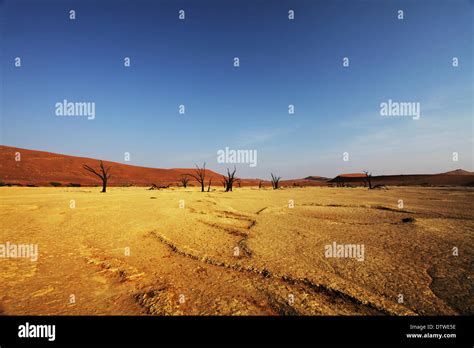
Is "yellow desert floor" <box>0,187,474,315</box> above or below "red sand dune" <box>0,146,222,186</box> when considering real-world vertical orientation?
below

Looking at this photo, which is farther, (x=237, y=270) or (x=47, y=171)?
(x=47, y=171)

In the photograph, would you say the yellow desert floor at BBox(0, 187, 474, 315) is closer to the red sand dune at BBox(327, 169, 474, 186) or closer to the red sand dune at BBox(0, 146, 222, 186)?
the red sand dune at BBox(0, 146, 222, 186)

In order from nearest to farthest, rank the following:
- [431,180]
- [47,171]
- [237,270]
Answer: [237,270], [47,171], [431,180]

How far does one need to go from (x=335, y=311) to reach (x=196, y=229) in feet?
16.4

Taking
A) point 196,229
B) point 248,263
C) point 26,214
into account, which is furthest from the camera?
point 26,214

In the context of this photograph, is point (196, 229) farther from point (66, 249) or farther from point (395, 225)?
point (395, 225)
